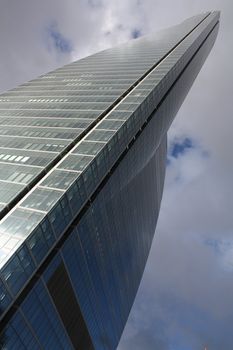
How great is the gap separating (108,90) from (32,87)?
106 ft

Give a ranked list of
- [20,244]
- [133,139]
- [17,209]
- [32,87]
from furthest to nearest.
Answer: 1. [32,87]
2. [133,139]
3. [17,209]
4. [20,244]

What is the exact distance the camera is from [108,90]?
103 m

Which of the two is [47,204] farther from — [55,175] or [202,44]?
[202,44]

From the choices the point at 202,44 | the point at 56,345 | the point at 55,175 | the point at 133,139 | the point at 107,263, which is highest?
the point at 202,44

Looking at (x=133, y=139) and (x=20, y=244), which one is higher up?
(x=133, y=139)

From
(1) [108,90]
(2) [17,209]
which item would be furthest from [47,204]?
(1) [108,90]

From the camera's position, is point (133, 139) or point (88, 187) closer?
point (88, 187)

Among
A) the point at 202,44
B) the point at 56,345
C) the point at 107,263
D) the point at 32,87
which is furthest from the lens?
the point at 202,44

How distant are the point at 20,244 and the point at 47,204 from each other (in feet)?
28.2

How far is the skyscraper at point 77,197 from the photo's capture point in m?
52.2

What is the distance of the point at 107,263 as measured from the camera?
9375 cm

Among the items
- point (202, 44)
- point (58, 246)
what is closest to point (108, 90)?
point (58, 246)

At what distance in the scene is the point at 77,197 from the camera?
197ft

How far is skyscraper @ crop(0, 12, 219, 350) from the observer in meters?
52.2
